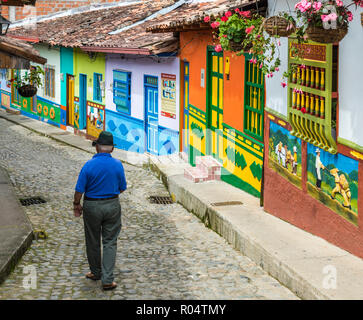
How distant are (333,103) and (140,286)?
9.72 feet

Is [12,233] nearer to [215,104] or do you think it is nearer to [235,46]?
[235,46]

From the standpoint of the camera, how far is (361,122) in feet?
23.0

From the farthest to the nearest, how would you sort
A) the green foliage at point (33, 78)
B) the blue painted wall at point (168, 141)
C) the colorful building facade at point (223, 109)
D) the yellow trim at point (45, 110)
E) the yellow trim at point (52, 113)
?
the yellow trim at point (45, 110) → the yellow trim at point (52, 113) → the blue painted wall at point (168, 141) → the green foliage at point (33, 78) → the colorful building facade at point (223, 109)

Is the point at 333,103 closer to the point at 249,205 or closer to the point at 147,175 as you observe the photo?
the point at 249,205

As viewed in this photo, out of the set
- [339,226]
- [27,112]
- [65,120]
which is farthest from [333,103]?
[27,112]

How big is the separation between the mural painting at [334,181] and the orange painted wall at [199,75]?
10.5 ft

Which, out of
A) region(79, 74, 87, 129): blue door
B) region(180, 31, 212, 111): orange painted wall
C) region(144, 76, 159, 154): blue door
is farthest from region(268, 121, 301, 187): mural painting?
region(79, 74, 87, 129): blue door

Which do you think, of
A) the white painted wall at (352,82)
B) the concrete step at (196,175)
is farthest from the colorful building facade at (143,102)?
the white painted wall at (352,82)

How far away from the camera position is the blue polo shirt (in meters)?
7.05

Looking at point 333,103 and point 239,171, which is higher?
point 333,103

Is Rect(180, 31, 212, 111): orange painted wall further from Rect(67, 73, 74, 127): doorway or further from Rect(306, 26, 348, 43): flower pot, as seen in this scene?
Rect(67, 73, 74, 127): doorway

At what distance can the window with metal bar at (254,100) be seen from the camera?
10500 mm

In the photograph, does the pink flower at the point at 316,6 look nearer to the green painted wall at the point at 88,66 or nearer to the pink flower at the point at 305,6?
the pink flower at the point at 305,6

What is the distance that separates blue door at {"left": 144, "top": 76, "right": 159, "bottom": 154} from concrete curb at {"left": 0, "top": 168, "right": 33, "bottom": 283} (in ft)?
18.9
